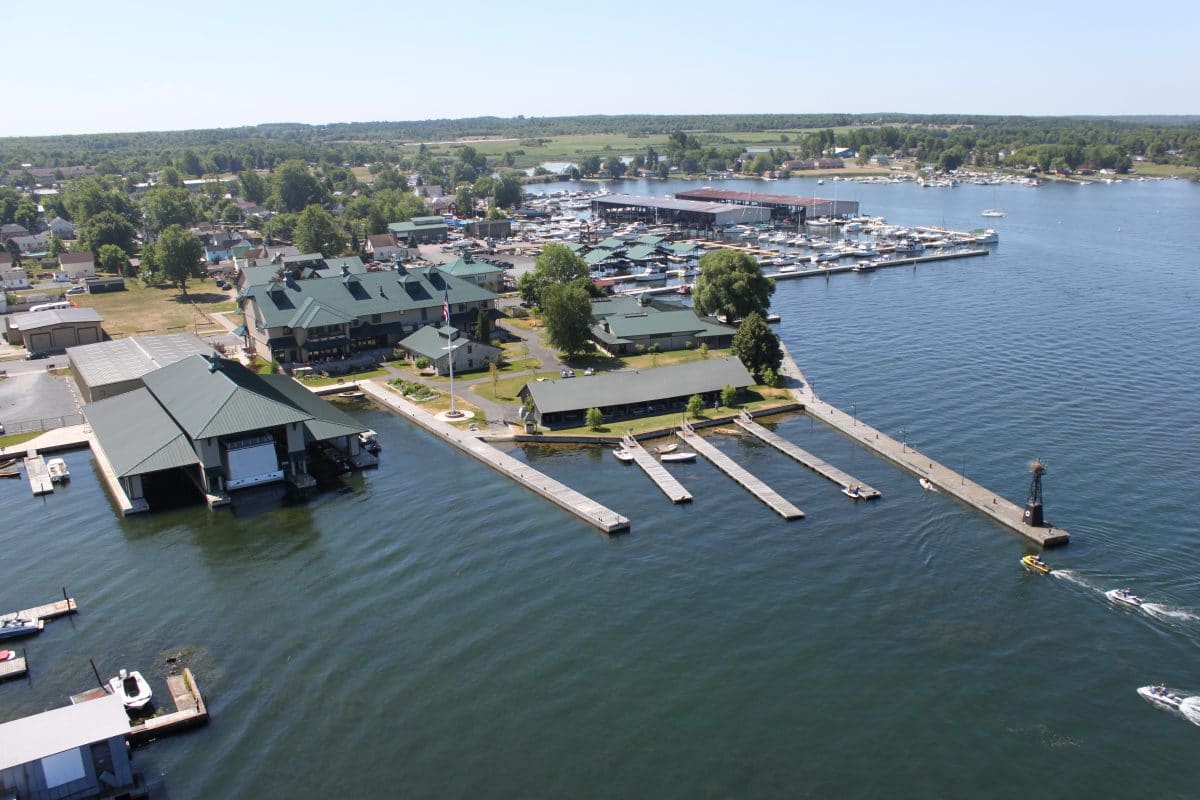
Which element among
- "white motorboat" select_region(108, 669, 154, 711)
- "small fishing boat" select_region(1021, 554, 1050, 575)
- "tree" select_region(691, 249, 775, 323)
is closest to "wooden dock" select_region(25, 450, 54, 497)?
"white motorboat" select_region(108, 669, 154, 711)

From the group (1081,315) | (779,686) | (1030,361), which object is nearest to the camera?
(779,686)

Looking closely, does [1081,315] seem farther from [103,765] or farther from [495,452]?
[103,765]

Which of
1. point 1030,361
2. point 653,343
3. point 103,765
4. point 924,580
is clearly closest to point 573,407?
point 653,343

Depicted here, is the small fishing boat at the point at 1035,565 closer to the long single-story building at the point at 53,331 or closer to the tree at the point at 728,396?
the tree at the point at 728,396

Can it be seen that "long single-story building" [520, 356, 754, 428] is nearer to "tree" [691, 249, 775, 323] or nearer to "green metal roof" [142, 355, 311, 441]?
"green metal roof" [142, 355, 311, 441]

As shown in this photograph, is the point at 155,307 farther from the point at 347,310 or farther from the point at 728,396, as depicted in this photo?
the point at 728,396

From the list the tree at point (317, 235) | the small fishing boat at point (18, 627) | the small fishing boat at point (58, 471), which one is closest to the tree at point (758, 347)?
the small fishing boat at point (58, 471)
